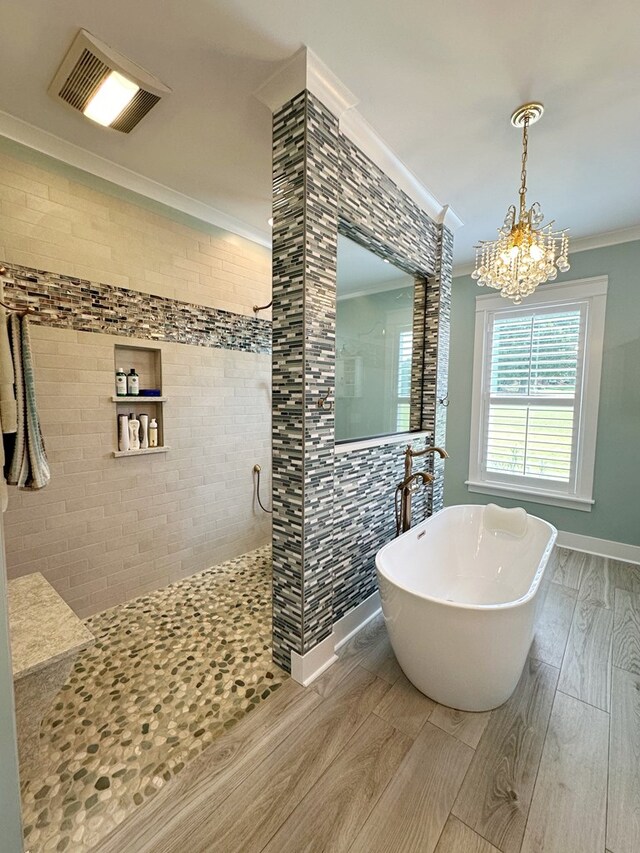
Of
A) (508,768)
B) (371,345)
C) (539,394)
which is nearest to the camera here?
(508,768)

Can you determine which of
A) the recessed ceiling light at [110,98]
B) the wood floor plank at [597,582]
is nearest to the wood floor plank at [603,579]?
the wood floor plank at [597,582]

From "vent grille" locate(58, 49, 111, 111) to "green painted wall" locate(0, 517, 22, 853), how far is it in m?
1.83

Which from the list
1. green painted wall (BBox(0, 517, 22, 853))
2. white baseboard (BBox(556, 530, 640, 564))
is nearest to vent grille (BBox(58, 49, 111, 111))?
green painted wall (BBox(0, 517, 22, 853))

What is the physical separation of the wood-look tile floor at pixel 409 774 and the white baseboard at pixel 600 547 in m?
1.46

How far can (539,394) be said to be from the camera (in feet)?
10.8

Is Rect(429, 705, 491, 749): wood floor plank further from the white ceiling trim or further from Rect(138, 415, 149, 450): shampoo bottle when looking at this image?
the white ceiling trim

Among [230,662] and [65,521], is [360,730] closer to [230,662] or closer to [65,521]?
[230,662]

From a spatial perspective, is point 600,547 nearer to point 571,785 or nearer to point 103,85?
point 571,785

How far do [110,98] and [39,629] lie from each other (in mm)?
2278

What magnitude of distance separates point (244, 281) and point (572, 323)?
2887mm

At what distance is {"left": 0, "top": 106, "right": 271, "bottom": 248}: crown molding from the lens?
1.78 meters

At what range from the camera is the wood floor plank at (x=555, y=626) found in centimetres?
192

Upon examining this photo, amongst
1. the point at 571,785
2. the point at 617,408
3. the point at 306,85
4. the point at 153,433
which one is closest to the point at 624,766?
the point at 571,785

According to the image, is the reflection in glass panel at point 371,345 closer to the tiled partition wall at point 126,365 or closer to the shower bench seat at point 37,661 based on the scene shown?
the tiled partition wall at point 126,365
